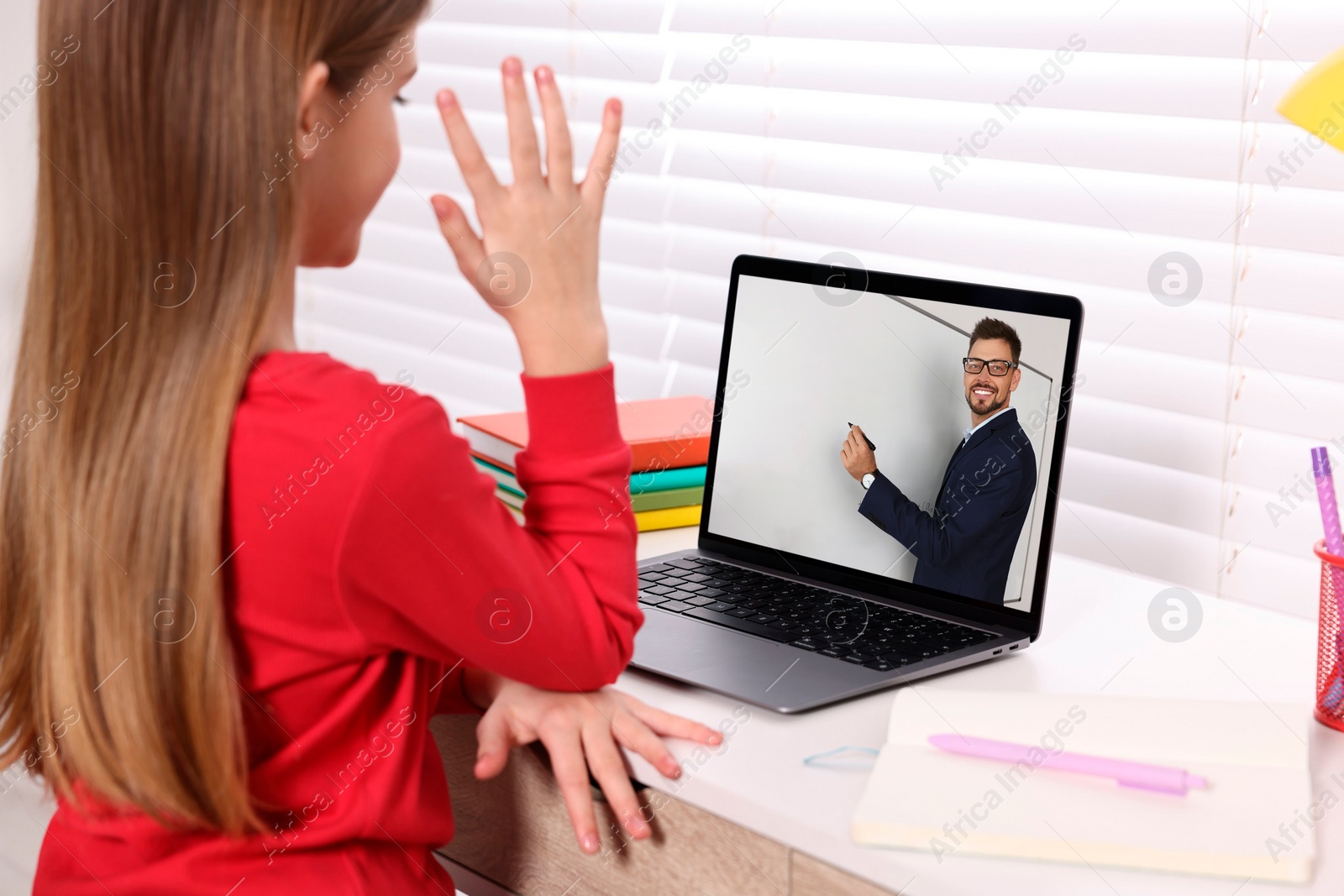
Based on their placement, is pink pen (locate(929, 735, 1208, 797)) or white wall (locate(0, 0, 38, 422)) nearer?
pink pen (locate(929, 735, 1208, 797))

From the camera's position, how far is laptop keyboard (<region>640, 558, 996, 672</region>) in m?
Result: 0.95

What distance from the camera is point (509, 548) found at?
0.75 meters

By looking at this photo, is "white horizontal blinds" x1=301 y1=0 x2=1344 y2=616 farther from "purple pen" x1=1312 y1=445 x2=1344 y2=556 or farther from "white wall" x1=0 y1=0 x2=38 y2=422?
"white wall" x1=0 y1=0 x2=38 y2=422

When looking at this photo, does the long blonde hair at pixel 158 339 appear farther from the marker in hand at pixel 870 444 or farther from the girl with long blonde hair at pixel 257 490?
the marker in hand at pixel 870 444

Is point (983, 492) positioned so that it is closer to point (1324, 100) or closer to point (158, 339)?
point (1324, 100)

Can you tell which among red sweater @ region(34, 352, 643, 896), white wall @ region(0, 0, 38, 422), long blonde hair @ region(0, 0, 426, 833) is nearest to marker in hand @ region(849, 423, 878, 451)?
red sweater @ region(34, 352, 643, 896)

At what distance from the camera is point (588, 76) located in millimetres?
1730

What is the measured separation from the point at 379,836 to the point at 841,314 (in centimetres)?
60

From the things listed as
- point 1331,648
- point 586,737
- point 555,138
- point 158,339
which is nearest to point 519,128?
point 555,138

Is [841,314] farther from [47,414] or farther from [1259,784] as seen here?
[47,414]

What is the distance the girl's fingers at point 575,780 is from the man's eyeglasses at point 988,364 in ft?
1.47

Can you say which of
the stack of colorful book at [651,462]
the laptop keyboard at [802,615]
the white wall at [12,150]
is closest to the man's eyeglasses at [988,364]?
the laptop keyboard at [802,615]

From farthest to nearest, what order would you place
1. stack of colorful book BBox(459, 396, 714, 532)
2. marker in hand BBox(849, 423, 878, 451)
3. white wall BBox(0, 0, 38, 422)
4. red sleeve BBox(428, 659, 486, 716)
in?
white wall BBox(0, 0, 38, 422)
stack of colorful book BBox(459, 396, 714, 532)
marker in hand BBox(849, 423, 878, 451)
red sleeve BBox(428, 659, 486, 716)

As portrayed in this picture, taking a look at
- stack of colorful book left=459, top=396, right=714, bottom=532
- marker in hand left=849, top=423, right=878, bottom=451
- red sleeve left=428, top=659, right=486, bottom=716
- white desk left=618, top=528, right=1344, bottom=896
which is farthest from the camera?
stack of colorful book left=459, top=396, right=714, bottom=532
